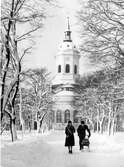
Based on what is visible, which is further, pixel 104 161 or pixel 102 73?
pixel 102 73

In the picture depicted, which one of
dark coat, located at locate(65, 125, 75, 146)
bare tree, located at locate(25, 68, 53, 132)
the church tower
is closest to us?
dark coat, located at locate(65, 125, 75, 146)

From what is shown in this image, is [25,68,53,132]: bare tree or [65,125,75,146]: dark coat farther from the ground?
[25,68,53,132]: bare tree

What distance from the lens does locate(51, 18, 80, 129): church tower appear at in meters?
95.5

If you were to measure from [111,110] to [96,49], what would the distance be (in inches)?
A: 1116

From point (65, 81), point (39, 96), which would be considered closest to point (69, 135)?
point (39, 96)

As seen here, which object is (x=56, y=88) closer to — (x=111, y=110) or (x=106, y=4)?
(x=111, y=110)

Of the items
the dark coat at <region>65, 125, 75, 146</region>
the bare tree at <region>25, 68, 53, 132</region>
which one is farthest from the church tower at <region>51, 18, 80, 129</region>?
the dark coat at <region>65, 125, 75, 146</region>

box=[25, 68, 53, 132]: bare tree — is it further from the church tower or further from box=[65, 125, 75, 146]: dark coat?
the church tower

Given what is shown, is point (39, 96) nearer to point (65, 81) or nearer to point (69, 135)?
point (69, 135)

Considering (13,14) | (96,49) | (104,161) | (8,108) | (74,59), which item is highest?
(74,59)

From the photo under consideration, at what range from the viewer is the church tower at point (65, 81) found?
3760 inches

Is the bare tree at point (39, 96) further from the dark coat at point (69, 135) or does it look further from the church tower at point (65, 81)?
the church tower at point (65, 81)

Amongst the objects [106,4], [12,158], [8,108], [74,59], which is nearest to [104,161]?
[12,158]

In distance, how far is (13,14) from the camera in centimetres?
1455
